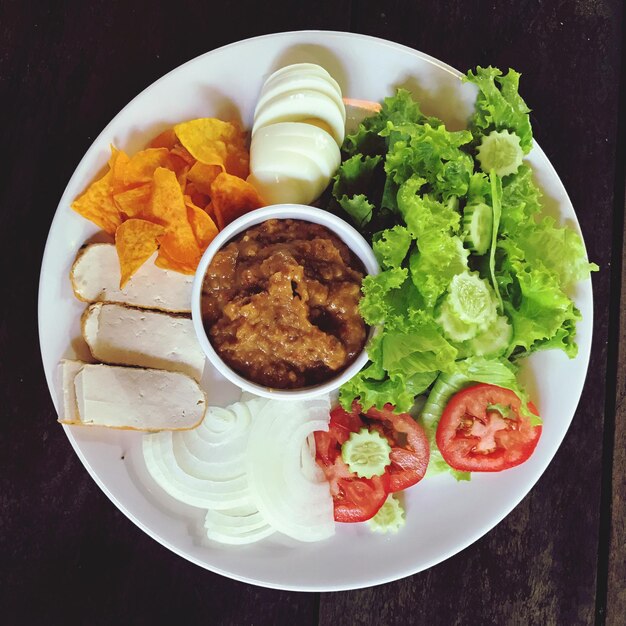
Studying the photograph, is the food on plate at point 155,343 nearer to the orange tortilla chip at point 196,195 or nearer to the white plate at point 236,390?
the white plate at point 236,390

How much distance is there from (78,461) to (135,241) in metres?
0.92

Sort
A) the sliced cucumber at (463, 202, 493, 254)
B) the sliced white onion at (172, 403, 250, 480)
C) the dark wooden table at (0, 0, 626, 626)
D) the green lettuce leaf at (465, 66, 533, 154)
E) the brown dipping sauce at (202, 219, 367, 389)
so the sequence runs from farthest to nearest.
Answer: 1. the dark wooden table at (0, 0, 626, 626)
2. the sliced white onion at (172, 403, 250, 480)
3. the green lettuce leaf at (465, 66, 533, 154)
4. the sliced cucumber at (463, 202, 493, 254)
5. the brown dipping sauce at (202, 219, 367, 389)

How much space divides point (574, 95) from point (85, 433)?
2.24m

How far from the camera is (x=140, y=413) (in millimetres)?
2248

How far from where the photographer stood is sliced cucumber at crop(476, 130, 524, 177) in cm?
215

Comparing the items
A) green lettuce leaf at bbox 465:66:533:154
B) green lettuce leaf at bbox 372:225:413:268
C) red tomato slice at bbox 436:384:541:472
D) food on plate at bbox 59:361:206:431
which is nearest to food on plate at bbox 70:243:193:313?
food on plate at bbox 59:361:206:431

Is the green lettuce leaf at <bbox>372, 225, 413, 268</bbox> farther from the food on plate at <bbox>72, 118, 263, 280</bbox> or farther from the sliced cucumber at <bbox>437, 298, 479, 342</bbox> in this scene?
the food on plate at <bbox>72, 118, 263, 280</bbox>

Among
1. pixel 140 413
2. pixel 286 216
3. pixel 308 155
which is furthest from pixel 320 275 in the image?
pixel 140 413

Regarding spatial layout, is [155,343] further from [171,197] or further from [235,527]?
[235,527]

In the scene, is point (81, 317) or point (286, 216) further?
point (81, 317)

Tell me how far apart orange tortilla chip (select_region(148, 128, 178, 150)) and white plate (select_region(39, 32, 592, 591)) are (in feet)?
0.09

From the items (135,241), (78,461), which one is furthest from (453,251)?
(78,461)

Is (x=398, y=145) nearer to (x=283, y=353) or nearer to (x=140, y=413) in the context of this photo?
(x=283, y=353)

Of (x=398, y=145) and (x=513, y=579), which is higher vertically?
(x=398, y=145)
